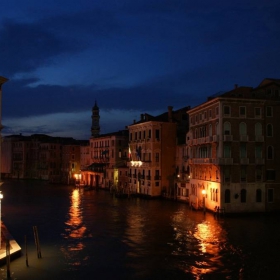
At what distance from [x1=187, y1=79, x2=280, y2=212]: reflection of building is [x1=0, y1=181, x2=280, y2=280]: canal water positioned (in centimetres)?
209

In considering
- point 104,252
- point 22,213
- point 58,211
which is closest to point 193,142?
point 58,211

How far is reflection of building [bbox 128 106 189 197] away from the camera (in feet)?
165

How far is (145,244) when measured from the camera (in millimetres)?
22891

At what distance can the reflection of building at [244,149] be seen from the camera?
33.8 metres

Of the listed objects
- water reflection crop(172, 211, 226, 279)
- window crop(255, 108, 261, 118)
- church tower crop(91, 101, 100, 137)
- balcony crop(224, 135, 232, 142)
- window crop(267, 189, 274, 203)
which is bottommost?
water reflection crop(172, 211, 226, 279)

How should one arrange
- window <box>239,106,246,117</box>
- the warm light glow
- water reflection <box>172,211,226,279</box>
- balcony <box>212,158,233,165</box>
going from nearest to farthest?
water reflection <box>172,211,226,279</box> → balcony <box>212,158,233,165</box> → window <box>239,106,246,117</box> → the warm light glow

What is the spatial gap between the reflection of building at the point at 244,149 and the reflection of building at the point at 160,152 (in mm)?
14680

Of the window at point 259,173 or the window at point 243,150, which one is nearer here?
the window at point 243,150

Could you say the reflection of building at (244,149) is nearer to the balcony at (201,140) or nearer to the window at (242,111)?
the window at (242,111)

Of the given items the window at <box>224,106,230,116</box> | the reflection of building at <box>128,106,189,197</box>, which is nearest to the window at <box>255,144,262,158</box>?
the window at <box>224,106,230,116</box>

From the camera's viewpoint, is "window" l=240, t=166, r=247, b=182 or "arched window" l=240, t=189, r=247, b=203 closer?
"arched window" l=240, t=189, r=247, b=203

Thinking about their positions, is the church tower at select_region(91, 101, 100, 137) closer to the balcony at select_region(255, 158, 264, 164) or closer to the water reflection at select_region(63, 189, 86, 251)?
the water reflection at select_region(63, 189, 86, 251)

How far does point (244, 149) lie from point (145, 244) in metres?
15.3

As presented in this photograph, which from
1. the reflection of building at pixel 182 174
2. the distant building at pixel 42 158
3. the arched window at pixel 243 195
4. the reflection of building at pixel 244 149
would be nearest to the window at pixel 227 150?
the reflection of building at pixel 244 149
